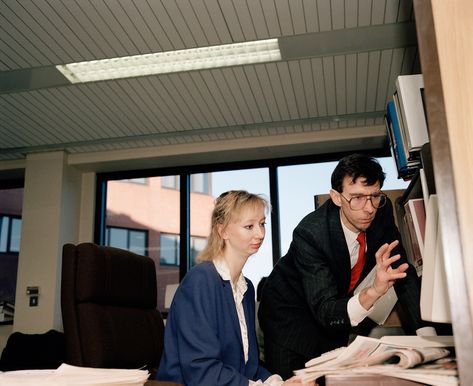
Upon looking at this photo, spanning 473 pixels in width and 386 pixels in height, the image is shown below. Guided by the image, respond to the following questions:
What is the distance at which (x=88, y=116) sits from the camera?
4043 millimetres

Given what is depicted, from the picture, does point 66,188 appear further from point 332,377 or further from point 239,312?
point 332,377

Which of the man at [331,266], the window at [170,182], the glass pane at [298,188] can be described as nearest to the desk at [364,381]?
the man at [331,266]

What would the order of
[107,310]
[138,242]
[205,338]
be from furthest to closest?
[138,242] < [107,310] < [205,338]

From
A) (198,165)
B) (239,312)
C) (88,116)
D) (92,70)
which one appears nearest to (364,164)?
(239,312)

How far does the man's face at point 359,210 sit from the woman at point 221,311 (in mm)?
264

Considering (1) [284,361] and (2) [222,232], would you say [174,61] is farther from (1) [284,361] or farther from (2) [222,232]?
(1) [284,361]

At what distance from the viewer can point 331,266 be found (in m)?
1.57

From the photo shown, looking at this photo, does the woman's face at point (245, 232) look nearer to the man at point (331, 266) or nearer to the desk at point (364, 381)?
the man at point (331, 266)

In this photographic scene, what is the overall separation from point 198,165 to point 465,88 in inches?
173

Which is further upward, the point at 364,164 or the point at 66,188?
the point at 66,188

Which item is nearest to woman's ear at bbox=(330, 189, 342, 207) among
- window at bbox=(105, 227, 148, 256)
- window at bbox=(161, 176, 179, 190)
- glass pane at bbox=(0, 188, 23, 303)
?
window at bbox=(161, 176, 179, 190)

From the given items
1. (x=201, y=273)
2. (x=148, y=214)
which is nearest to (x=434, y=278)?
(x=201, y=273)

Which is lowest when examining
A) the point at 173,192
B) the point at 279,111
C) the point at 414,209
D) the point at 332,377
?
the point at 332,377

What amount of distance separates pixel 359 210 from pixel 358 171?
5.1 inches
